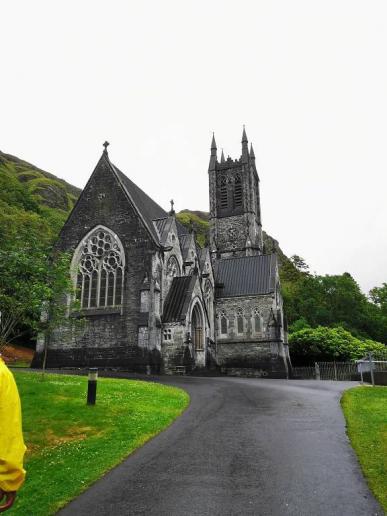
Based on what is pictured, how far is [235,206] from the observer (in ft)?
226

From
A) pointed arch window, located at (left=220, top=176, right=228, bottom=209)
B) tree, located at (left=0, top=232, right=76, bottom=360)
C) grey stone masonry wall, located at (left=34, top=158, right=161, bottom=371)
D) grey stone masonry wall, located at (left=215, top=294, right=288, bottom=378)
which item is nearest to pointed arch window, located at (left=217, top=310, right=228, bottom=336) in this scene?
grey stone masonry wall, located at (left=215, top=294, right=288, bottom=378)

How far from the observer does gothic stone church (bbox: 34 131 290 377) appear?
3114 centimetres

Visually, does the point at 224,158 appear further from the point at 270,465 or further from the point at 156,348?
the point at 270,465

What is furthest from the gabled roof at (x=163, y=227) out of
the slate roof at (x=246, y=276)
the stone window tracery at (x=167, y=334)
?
the slate roof at (x=246, y=276)

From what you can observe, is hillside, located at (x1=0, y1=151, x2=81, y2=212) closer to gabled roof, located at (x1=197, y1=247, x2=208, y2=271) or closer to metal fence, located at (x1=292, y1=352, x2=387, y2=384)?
gabled roof, located at (x1=197, y1=247, x2=208, y2=271)

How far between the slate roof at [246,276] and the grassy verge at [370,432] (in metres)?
26.8

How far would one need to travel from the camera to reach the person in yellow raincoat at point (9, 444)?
3391 mm

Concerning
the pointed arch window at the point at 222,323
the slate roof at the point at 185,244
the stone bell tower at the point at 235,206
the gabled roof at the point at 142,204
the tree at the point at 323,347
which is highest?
the stone bell tower at the point at 235,206

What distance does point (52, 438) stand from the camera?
11.2 metres

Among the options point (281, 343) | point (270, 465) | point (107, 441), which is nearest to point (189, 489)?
point (270, 465)

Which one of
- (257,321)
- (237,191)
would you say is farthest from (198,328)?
(237,191)

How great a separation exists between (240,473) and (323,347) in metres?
38.2

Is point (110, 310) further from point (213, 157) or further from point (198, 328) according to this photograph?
point (213, 157)

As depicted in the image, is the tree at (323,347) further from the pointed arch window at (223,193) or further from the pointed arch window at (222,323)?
the pointed arch window at (223,193)
